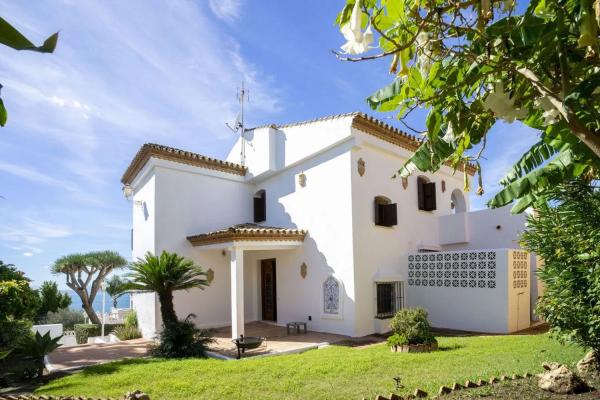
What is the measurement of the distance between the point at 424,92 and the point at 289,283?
38.8ft

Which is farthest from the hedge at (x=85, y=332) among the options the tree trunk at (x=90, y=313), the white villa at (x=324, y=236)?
the white villa at (x=324, y=236)

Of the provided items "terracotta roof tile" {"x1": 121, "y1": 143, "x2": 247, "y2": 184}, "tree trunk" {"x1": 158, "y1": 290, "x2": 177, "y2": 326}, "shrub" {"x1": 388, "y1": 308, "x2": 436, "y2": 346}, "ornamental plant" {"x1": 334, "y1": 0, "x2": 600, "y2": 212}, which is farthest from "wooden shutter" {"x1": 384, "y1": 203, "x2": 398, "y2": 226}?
"ornamental plant" {"x1": 334, "y1": 0, "x2": 600, "y2": 212}

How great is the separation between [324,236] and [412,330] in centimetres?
486

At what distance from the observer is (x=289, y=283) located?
594 inches

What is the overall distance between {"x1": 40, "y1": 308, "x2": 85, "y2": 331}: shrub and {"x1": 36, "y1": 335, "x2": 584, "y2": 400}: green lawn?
1528 centimetres

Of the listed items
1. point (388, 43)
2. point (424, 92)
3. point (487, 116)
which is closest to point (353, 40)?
point (388, 43)

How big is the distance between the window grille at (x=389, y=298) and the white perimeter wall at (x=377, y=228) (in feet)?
1.18

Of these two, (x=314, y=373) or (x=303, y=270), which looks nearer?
(x=314, y=373)

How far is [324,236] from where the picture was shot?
14.1 metres

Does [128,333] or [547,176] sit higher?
[547,176]

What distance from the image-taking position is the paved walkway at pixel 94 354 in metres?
10.7

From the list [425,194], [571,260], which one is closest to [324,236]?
[425,194]

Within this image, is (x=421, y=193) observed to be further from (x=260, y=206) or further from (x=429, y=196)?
(x=260, y=206)

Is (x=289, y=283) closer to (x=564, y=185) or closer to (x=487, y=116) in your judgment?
(x=564, y=185)
